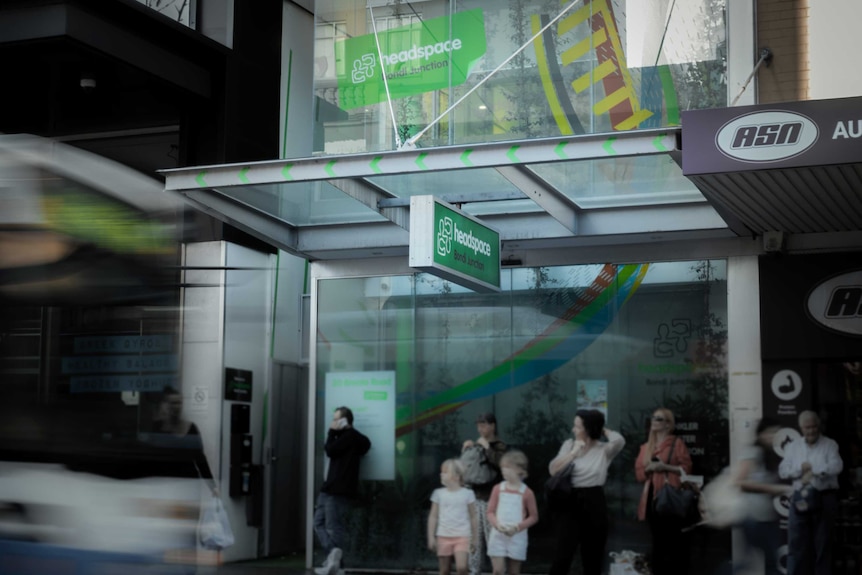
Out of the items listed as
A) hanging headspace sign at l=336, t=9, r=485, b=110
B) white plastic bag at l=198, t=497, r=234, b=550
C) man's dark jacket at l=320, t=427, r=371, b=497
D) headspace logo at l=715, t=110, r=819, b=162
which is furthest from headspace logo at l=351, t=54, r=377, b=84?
white plastic bag at l=198, t=497, r=234, b=550

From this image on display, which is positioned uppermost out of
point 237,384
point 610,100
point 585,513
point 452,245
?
point 610,100

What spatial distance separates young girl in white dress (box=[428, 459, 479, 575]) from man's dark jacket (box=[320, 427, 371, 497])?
7.45ft

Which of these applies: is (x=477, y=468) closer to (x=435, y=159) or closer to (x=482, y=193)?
(x=482, y=193)

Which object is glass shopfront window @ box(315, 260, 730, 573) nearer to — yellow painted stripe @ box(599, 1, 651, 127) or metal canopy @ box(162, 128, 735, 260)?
metal canopy @ box(162, 128, 735, 260)

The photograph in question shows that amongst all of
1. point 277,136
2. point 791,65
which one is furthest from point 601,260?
point 277,136

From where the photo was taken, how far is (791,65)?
39.6ft

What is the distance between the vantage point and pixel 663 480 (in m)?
11.6

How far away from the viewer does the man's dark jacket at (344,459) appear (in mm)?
13195

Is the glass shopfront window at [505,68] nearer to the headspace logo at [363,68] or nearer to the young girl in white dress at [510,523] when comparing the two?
the headspace logo at [363,68]

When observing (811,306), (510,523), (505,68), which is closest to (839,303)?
(811,306)

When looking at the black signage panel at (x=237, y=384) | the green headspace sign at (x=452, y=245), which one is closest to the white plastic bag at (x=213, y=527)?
the green headspace sign at (x=452, y=245)

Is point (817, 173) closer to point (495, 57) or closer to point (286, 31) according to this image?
point (495, 57)

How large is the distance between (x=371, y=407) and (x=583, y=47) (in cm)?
479

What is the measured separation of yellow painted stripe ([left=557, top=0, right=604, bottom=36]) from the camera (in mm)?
12703
